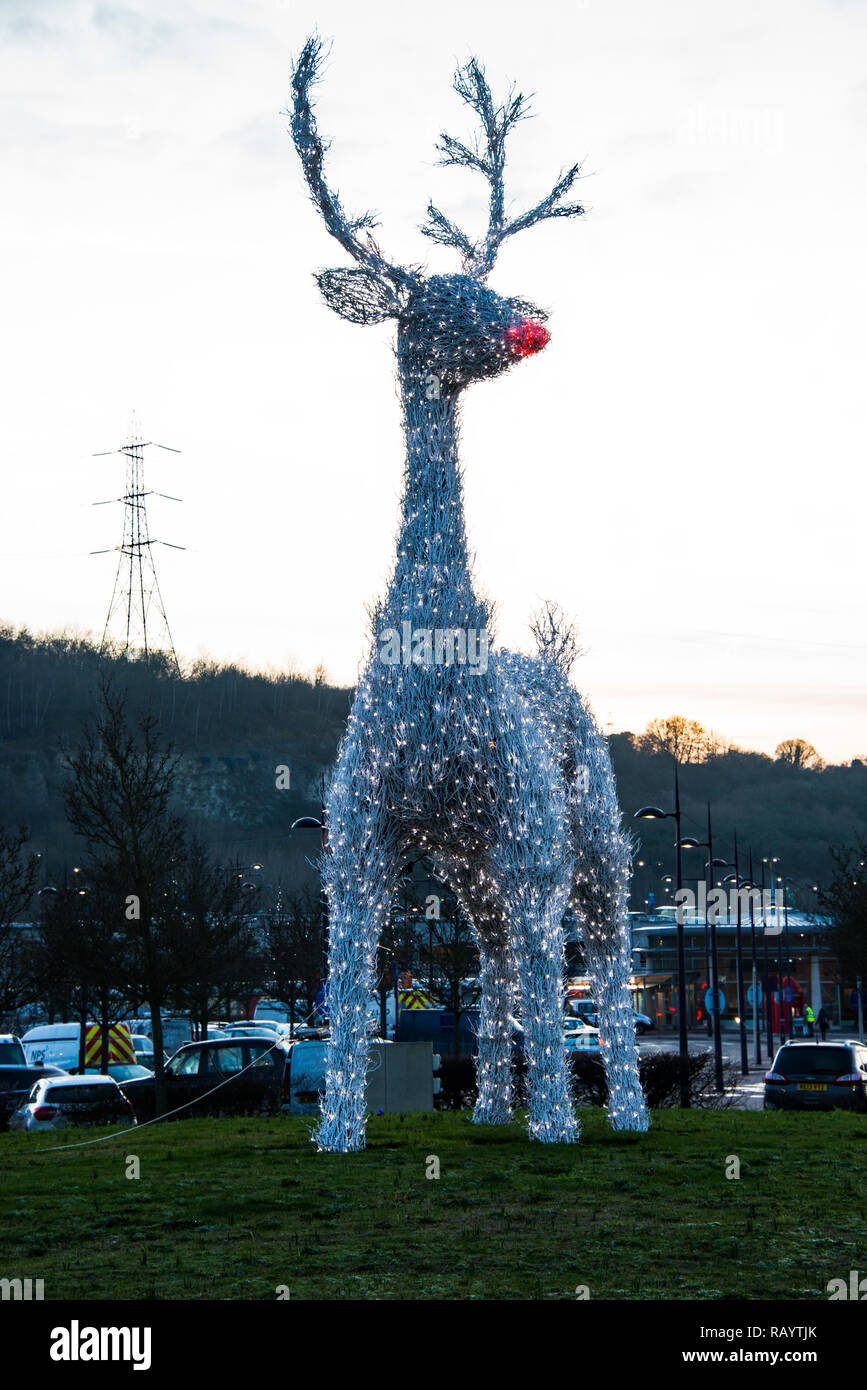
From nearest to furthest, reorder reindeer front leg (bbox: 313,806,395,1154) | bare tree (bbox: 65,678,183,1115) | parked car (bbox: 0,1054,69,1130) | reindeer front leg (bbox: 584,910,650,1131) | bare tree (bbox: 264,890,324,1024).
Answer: reindeer front leg (bbox: 313,806,395,1154) → reindeer front leg (bbox: 584,910,650,1131) → bare tree (bbox: 65,678,183,1115) → parked car (bbox: 0,1054,69,1130) → bare tree (bbox: 264,890,324,1024)

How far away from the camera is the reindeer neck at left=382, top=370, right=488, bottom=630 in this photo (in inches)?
438

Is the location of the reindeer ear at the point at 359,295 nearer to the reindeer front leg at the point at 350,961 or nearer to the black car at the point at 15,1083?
the reindeer front leg at the point at 350,961

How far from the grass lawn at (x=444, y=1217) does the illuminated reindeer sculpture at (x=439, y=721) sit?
1152mm

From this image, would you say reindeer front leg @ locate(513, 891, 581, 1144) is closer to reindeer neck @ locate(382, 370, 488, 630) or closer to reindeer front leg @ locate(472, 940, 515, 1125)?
reindeer front leg @ locate(472, 940, 515, 1125)

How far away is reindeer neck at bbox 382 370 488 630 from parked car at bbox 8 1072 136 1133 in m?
9.77

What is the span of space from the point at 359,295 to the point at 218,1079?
12923 mm

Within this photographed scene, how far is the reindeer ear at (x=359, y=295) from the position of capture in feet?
37.9

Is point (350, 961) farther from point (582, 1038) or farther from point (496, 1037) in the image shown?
point (582, 1038)

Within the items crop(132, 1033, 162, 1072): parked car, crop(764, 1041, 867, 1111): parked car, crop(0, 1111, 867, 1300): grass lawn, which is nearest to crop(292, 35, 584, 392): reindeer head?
crop(0, 1111, 867, 1300): grass lawn

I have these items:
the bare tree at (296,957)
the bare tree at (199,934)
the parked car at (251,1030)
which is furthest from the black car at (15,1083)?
the bare tree at (296,957)

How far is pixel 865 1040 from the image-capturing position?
50688 mm

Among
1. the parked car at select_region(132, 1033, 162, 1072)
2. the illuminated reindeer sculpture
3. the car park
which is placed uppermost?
the illuminated reindeer sculpture


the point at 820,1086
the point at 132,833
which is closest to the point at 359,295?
the point at 132,833
